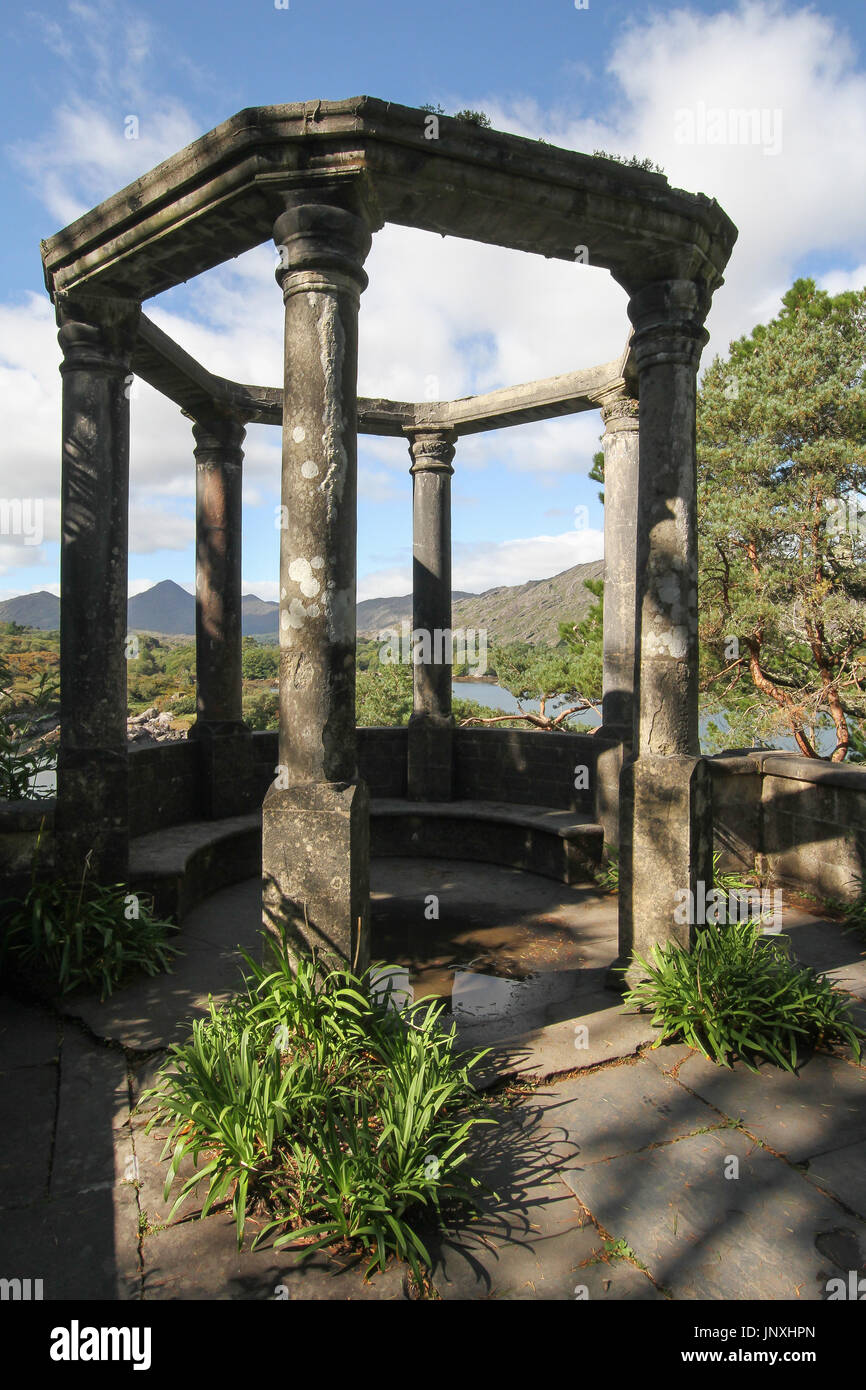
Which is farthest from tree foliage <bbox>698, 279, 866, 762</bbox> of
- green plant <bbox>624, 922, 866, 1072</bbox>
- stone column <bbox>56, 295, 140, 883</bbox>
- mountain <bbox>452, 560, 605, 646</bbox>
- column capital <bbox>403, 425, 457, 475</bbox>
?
mountain <bbox>452, 560, 605, 646</bbox>

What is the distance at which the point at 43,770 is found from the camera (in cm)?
590

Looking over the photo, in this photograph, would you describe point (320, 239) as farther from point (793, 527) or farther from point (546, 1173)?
point (793, 527)

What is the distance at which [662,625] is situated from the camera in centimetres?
438

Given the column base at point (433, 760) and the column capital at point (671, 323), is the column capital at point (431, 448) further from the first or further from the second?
the column capital at point (671, 323)

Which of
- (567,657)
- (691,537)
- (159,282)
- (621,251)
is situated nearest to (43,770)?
(159,282)

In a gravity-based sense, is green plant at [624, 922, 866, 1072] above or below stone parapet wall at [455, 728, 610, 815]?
below

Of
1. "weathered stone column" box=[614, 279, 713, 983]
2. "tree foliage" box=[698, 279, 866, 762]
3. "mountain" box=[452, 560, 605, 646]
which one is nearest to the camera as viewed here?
"weathered stone column" box=[614, 279, 713, 983]

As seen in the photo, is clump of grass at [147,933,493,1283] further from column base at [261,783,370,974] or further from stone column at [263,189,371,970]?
stone column at [263,189,371,970]

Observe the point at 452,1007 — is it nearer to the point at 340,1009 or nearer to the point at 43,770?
the point at 340,1009

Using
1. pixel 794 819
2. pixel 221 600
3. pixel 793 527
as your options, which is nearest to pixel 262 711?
pixel 793 527

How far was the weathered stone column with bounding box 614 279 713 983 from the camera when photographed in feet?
14.0

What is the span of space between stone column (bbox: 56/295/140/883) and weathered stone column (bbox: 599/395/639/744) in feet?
14.2

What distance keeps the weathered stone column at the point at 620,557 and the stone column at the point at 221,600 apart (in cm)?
371
